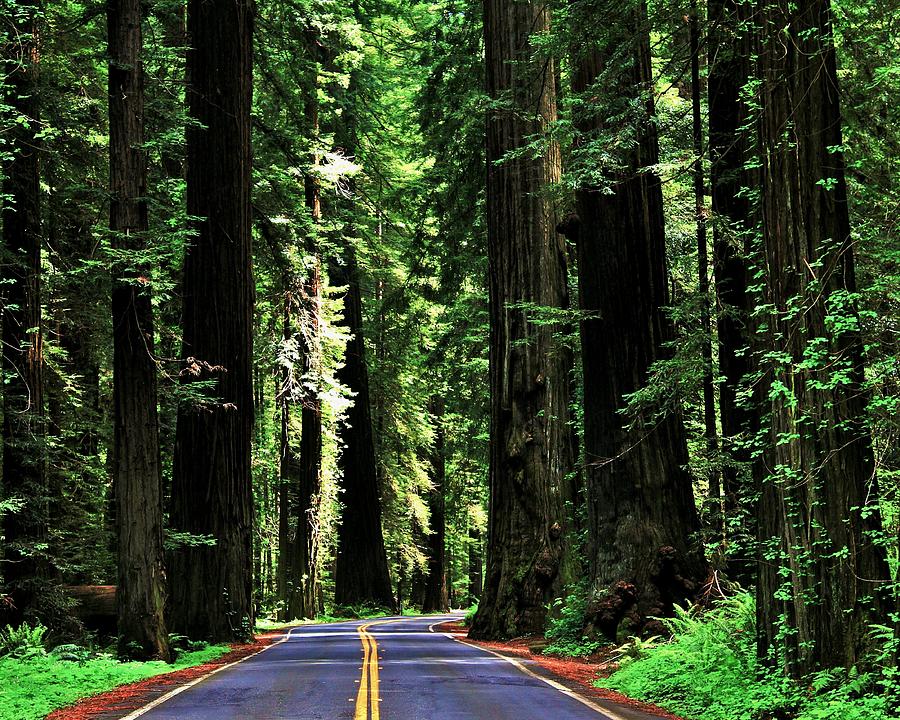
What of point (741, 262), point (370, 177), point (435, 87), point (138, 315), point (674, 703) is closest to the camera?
point (674, 703)

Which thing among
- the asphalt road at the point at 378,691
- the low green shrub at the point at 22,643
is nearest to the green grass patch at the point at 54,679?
the low green shrub at the point at 22,643

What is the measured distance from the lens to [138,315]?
50.3 feet

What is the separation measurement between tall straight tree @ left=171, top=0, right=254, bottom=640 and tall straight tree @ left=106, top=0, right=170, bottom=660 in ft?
11.2

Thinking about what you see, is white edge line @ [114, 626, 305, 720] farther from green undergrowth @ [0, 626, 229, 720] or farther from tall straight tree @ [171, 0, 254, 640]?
tall straight tree @ [171, 0, 254, 640]

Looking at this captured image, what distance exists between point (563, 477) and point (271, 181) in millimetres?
9472

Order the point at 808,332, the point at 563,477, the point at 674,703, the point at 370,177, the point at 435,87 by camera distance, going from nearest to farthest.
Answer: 1. the point at 808,332
2. the point at 674,703
3. the point at 563,477
4. the point at 435,87
5. the point at 370,177

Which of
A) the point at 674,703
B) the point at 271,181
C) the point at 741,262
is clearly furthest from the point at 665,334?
the point at 271,181

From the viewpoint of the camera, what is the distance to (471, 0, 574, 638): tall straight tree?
18.8 m

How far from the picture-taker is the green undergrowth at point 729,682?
314 inches

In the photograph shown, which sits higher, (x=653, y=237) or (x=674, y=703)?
(x=653, y=237)

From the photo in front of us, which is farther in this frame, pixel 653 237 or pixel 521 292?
pixel 521 292

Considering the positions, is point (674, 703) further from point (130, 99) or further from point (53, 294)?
point (53, 294)

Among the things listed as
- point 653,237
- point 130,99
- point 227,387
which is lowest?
point 227,387

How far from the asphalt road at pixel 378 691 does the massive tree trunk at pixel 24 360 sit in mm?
4160
